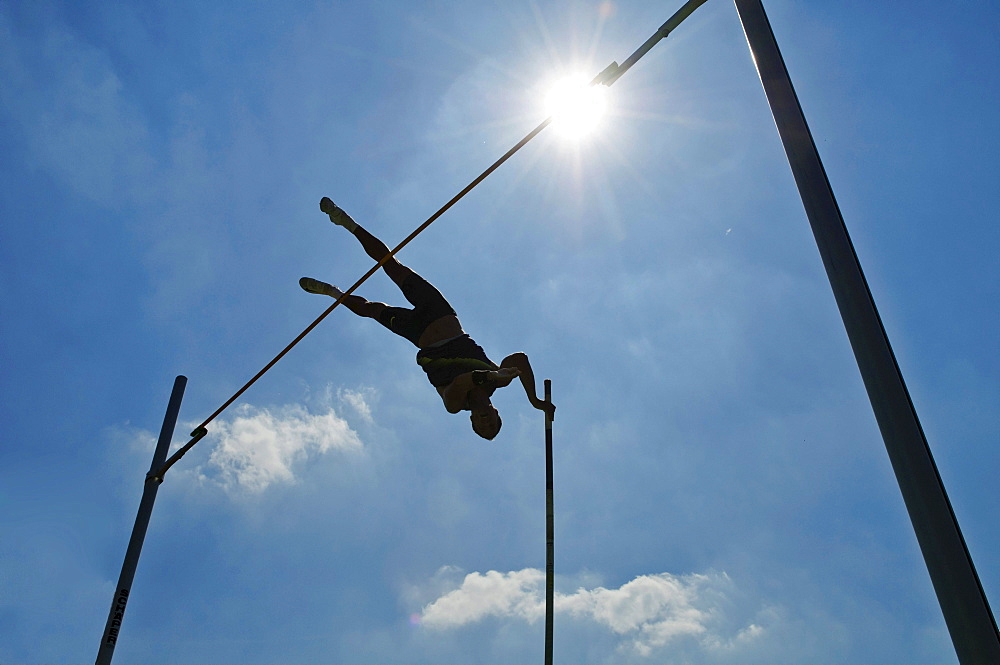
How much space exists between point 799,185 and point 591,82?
6.65 ft

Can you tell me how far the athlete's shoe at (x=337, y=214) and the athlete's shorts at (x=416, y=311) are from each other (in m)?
0.75

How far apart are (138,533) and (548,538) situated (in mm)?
4075

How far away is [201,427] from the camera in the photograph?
24.1 feet

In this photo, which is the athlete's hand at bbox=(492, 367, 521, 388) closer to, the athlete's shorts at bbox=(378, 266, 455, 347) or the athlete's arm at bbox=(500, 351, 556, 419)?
the athlete's arm at bbox=(500, 351, 556, 419)

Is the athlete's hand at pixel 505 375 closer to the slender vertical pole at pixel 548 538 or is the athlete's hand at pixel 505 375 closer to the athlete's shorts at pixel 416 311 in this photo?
the slender vertical pole at pixel 548 538

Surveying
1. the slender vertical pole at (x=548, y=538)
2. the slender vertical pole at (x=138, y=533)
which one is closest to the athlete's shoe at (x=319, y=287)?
the slender vertical pole at (x=138, y=533)

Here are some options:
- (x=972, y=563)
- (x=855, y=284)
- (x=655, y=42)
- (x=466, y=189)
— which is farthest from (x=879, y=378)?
(x=466, y=189)

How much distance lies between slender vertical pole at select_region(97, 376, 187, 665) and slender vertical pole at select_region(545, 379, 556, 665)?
4.01m

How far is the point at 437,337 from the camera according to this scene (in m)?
6.89

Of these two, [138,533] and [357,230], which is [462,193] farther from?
[138,533]

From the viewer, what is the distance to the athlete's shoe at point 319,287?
276 inches

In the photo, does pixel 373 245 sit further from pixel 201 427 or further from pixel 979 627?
pixel 979 627

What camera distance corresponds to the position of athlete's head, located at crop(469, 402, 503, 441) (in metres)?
6.65

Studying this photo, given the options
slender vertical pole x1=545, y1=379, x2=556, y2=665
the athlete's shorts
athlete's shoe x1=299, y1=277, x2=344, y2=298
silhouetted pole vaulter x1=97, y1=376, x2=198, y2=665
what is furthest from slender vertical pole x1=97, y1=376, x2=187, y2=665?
slender vertical pole x1=545, y1=379, x2=556, y2=665
